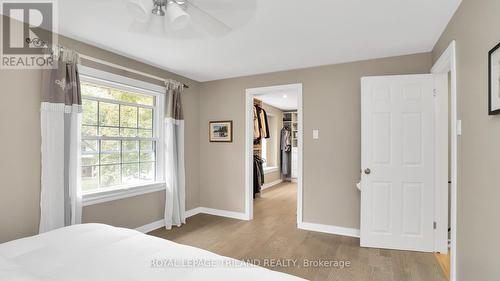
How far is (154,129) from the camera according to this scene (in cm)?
363

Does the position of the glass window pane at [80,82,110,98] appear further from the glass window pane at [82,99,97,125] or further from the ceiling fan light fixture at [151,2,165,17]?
the ceiling fan light fixture at [151,2,165,17]

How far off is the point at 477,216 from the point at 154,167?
3.50m

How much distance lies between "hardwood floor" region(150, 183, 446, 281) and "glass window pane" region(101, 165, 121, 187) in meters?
0.87

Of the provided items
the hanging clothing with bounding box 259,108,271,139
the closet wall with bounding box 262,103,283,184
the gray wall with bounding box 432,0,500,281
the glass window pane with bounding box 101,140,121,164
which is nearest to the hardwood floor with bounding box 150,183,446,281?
the gray wall with bounding box 432,0,500,281

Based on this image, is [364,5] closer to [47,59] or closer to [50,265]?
[50,265]

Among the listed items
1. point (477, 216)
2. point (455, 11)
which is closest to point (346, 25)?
point (455, 11)

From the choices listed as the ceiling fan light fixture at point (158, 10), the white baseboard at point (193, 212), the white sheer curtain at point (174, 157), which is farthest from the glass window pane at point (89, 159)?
the ceiling fan light fixture at point (158, 10)

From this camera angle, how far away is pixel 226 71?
3.78 meters

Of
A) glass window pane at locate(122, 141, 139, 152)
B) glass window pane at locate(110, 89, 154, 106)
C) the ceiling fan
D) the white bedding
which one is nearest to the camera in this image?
the white bedding

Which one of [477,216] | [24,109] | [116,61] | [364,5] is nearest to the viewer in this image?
[477,216]

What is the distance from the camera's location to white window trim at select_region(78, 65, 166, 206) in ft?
8.98

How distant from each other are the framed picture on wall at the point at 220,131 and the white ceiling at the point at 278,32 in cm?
102

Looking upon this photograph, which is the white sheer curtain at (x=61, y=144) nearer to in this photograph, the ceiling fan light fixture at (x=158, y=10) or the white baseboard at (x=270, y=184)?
the ceiling fan light fixture at (x=158, y=10)

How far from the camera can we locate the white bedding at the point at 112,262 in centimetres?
113
